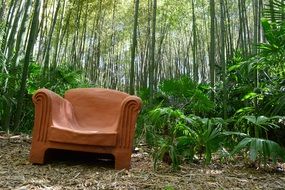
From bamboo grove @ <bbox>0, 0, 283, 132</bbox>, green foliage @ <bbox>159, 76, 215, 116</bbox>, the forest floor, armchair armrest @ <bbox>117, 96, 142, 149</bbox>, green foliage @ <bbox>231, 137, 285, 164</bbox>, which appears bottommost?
the forest floor

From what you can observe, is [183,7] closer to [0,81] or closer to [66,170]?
[0,81]

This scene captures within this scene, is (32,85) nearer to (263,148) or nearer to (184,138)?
(184,138)

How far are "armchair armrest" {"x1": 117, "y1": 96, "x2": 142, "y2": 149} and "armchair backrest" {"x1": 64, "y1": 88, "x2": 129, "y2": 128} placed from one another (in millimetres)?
388

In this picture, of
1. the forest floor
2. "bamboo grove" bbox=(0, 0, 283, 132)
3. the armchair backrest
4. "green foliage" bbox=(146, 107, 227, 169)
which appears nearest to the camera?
the forest floor

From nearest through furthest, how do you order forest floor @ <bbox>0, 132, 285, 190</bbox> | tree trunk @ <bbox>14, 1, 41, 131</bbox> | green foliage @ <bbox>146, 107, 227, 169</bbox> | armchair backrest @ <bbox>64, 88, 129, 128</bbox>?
forest floor @ <bbox>0, 132, 285, 190</bbox>, green foliage @ <bbox>146, 107, 227, 169</bbox>, armchair backrest @ <bbox>64, 88, 129, 128</bbox>, tree trunk @ <bbox>14, 1, 41, 131</bbox>

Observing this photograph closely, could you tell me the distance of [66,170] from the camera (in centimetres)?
285

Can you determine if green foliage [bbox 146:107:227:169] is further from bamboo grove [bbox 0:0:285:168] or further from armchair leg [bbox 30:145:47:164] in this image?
armchair leg [bbox 30:145:47:164]

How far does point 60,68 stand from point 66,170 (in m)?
3.15

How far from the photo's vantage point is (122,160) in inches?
117

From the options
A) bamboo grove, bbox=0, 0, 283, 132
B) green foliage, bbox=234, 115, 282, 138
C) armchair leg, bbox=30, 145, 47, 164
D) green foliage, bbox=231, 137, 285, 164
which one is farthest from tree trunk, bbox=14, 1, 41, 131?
green foliage, bbox=231, 137, 285, 164

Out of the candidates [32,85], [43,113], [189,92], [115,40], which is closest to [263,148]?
[189,92]

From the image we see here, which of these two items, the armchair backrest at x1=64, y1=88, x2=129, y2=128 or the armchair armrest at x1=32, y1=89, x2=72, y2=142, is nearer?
the armchair armrest at x1=32, y1=89, x2=72, y2=142

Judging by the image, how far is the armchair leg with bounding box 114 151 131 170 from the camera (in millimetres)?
2961

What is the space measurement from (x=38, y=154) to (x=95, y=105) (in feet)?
2.61
